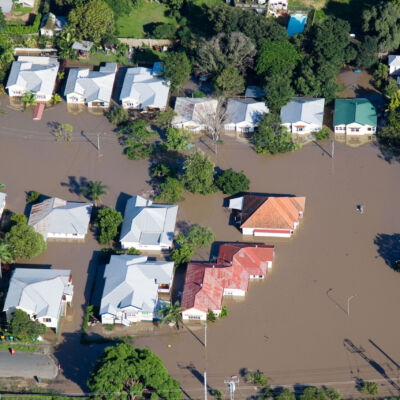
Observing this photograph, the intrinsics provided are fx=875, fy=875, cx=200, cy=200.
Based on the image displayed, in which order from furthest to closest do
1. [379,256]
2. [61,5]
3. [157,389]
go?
1. [61,5]
2. [379,256]
3. [157,389]

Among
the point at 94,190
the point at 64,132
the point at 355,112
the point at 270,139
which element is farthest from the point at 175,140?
the point at 355,112

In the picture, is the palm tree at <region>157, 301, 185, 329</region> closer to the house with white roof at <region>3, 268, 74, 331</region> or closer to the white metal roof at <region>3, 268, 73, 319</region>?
the house with white roof at <region>3, 268, 74, 331</region>

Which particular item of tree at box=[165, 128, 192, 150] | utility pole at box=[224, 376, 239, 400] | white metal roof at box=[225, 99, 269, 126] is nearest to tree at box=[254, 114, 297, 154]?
white metal roof at box=[225, 99, 269, 126]

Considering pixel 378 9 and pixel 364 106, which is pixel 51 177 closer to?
pixel 364 106

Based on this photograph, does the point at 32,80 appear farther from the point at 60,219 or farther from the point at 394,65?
the point at 394,65

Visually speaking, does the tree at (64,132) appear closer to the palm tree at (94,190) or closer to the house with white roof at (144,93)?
the house with white roof at (144,93)

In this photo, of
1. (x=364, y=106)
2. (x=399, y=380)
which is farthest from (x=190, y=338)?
(x=364, y=106)

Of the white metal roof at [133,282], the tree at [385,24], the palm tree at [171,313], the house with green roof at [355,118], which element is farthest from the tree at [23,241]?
the tree at [385,24]
